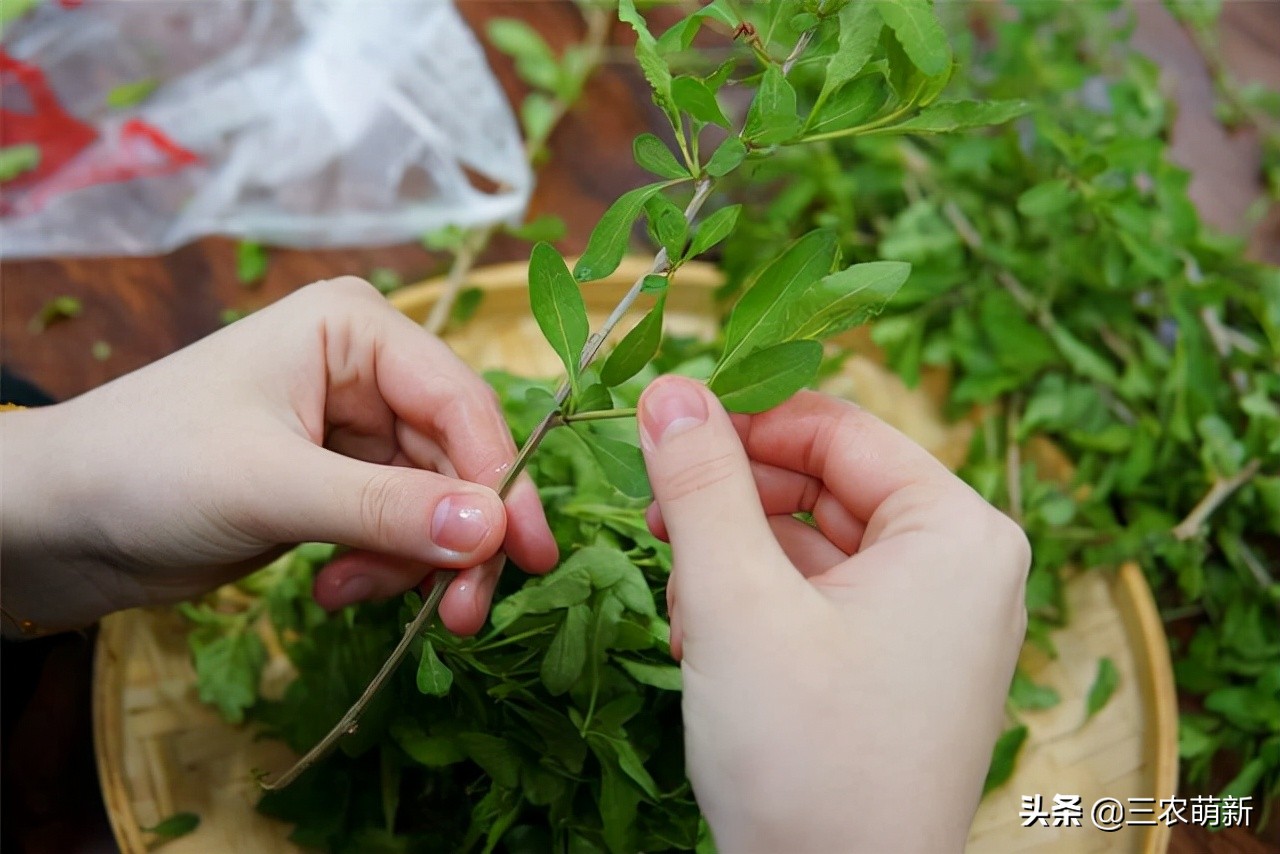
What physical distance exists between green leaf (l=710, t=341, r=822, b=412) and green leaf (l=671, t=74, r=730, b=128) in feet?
0.39

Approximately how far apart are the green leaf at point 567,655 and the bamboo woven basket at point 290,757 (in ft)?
0.98

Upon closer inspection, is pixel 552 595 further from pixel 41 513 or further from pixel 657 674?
pixel 41 513

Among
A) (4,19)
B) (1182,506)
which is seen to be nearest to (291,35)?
(4,19)

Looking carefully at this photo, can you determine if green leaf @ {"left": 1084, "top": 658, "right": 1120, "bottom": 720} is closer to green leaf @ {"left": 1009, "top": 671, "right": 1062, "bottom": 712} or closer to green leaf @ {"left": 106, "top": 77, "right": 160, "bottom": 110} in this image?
green leaf @ {"left": 1009, "top": 671, "right": 1062, "bottom": 712}

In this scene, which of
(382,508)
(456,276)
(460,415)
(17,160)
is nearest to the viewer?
(382,508)

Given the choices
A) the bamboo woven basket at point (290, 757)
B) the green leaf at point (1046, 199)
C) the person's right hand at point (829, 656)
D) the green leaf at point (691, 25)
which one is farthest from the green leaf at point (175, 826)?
the green leaf at point (1046, 199)

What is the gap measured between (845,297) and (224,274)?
815mm

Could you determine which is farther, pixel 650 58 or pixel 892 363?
pixel 892 363

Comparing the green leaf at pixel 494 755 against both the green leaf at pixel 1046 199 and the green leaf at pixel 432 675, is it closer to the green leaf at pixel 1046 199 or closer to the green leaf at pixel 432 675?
the green leaf at pixel 432 675

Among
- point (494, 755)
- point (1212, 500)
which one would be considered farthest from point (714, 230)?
point (1212, 500)

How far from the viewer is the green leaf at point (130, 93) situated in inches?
45.3

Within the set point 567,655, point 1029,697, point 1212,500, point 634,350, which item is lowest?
point 1029,697

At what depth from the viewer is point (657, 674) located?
0.66 m

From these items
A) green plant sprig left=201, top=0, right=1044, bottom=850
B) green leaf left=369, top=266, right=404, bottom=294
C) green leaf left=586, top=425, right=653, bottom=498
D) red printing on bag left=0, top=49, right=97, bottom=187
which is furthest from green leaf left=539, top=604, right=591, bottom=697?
red printing on bag left=0, top=49, right=97, bottom=187
